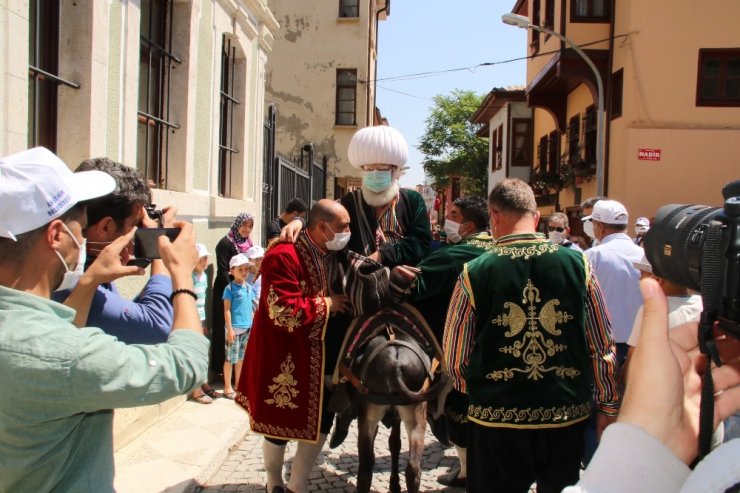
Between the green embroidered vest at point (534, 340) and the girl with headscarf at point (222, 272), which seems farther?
the girl with headscarf at point (222, 272)

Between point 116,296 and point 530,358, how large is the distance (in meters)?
1.88

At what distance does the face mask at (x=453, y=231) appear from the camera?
4368mm

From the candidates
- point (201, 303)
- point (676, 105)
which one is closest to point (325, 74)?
point (676, 105)

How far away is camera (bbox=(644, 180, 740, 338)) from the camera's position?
3.69ft

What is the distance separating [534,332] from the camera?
10.1 ft

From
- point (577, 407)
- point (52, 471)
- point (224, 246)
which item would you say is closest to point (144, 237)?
point (52, 471)

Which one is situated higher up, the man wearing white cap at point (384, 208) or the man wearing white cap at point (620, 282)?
the man wearing white cap at point (384, 208)

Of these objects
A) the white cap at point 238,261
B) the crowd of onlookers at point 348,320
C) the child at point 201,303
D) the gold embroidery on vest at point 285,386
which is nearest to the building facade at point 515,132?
the white cap at point 238,261

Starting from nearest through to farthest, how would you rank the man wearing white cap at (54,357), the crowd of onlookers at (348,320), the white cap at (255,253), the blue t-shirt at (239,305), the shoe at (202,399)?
the crowd of onlookers at (348,320) < the man wearing white cap at (54,357) < the shoe at (202,399) < the blue t-shirt at (239,305) < the white cap at (255,253)

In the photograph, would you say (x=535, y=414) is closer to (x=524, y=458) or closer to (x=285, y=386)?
(x=524, y=458)

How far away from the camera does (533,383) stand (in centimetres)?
307

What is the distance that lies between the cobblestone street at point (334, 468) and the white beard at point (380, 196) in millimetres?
2045

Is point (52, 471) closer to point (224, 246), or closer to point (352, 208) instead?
point (352, 208)

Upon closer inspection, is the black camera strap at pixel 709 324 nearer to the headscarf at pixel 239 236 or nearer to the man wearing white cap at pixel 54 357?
the man wearing white cap at pixel 54 357
